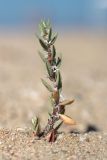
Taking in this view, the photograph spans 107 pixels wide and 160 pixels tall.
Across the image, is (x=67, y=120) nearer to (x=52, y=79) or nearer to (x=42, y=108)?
(x=52, y=79)

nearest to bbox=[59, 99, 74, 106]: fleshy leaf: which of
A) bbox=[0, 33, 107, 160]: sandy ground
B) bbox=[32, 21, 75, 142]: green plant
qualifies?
bbox=[32, 21, 75, 142]: green plant

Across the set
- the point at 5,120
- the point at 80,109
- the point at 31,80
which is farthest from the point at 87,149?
the point at 31,80

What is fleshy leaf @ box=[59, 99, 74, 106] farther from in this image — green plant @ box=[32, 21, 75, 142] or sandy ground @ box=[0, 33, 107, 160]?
sandy ground @ box=[0, 33, 107, 160]

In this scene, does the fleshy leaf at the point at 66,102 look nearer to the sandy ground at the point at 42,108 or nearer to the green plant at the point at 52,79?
the green plant at the point at 52,79

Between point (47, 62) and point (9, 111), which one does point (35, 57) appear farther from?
point (47, 62)

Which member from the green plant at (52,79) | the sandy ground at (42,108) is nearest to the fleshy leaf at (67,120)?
the green plant at (52,79)

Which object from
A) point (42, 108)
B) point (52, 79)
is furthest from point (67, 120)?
point (42, 108)

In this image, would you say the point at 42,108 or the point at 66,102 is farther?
the point at 42,108
